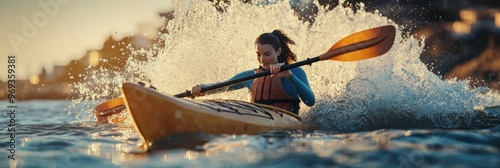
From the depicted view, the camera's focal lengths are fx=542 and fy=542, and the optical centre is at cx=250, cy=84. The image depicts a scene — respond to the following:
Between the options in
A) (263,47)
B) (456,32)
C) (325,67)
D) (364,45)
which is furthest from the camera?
(456,32)

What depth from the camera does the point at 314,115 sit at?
229 inches

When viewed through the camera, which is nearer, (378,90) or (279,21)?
(378,90)

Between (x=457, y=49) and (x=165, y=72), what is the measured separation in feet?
63.9

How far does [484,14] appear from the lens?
938 inches

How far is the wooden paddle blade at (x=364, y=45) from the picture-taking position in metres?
5.79

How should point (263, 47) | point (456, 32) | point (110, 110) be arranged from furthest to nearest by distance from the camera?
point (456, 32)
point (110, 110)
point (263, 47)

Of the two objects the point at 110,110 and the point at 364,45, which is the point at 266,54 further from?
the point at 110,110

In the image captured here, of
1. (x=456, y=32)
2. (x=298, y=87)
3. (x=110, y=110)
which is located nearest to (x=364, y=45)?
(x=298, y=87)

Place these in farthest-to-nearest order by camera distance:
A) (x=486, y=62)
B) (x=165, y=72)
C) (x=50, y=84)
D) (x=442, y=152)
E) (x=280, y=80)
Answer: (x=50, y=84) → (x=486, y=62) → (x=165, y=72) → (x=280, y=80) → (x=442, y=152)

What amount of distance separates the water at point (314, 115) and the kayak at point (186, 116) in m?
0.16

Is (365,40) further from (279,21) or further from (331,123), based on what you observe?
(279,21)

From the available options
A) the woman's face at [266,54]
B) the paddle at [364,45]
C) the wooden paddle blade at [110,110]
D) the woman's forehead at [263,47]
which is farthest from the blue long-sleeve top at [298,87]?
the wooden paddle blade at [110,110]

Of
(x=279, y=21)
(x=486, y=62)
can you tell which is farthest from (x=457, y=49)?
(x=279, y=21)

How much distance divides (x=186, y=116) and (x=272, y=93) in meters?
1.43
